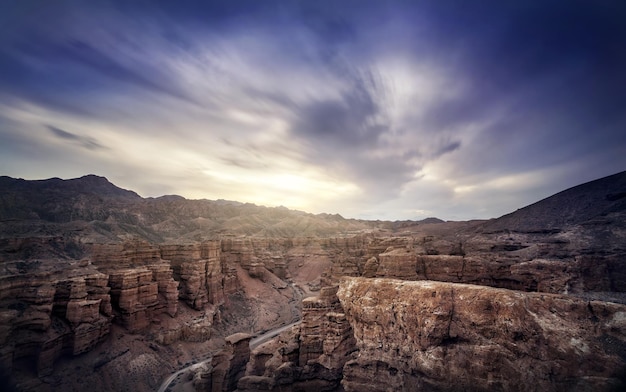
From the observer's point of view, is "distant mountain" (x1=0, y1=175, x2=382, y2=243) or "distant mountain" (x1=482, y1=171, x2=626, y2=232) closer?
"distant mountain" (x1=482, y1=171, x2=626, y2=232)

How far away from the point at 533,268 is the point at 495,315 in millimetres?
17200

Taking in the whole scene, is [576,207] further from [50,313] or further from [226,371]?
[50,313]

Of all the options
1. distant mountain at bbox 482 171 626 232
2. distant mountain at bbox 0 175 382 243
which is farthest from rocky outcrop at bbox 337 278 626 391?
distant mountain at bbox 0 175 382 243

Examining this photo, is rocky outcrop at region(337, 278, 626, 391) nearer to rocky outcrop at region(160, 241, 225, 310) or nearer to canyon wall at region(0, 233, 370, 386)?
canyon wall at region(0, 233, 370, 386)

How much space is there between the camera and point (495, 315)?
18.4 meters

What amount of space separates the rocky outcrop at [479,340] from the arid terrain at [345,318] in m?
0.07

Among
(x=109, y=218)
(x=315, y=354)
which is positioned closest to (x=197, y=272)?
(x=315, y=354)

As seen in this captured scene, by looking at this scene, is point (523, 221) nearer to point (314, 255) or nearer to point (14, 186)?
point (314, 255)

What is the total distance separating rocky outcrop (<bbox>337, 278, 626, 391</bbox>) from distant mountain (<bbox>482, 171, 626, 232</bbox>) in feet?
151

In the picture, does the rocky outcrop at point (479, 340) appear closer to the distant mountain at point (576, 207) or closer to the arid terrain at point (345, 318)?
the arid terrain at point (345, 318)

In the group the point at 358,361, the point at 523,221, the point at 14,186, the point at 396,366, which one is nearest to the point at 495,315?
the point at 396,366

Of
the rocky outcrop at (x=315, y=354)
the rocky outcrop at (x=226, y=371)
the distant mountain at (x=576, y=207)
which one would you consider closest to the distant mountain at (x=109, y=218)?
the rocky outcrop at (x=226, y=371)

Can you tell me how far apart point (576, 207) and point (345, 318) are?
229 ft

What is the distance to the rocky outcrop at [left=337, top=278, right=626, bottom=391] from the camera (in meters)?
15.4
